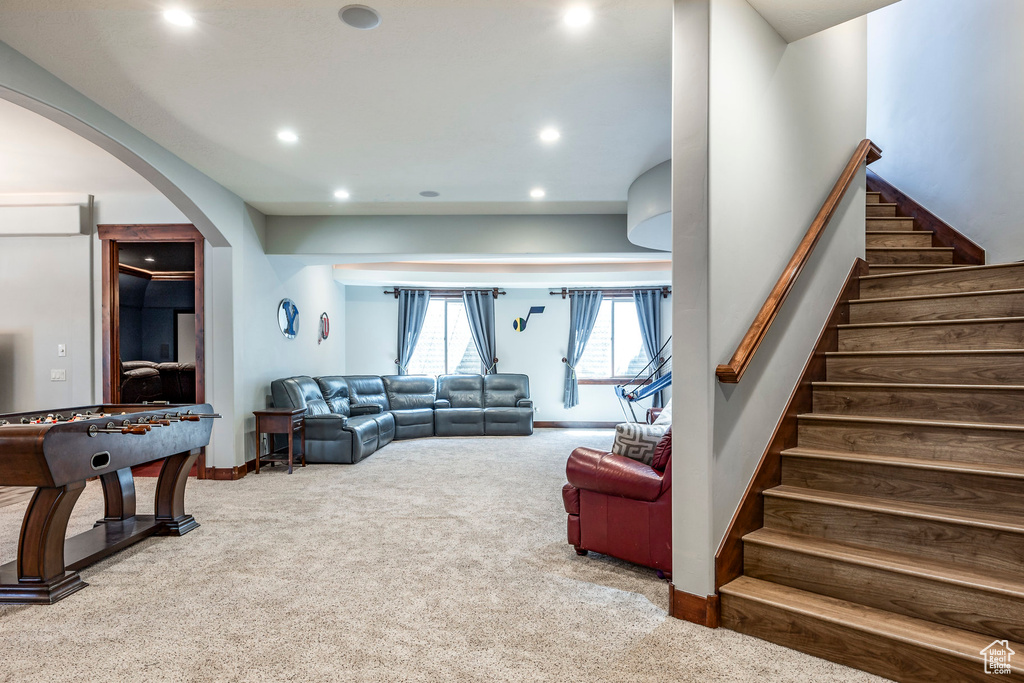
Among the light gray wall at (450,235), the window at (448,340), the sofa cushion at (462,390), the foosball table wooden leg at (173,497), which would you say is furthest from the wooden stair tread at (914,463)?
the window at (448,340)

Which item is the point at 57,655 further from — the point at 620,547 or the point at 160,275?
the point at 160,275

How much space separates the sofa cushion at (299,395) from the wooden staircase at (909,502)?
16.3 feet

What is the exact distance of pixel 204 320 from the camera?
539 centimetres

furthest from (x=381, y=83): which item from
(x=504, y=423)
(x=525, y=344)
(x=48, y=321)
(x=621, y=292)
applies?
(x=621, y=292)

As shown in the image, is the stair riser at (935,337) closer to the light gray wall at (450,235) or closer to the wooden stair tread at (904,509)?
the wooden stair tread at (904,509)

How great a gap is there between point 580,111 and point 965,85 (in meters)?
2.85

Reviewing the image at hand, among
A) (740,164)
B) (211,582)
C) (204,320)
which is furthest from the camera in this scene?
(204,320)

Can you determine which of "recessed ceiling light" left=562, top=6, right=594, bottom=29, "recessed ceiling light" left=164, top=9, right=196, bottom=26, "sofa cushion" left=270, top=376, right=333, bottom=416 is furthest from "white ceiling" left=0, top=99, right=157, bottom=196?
"recessed ceiling light" left=562, top=6, right=594, bottom=29

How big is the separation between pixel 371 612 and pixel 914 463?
2386mm

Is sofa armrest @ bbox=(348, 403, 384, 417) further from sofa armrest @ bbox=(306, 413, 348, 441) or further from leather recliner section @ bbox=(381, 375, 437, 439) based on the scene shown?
sofa armrest @ bbox=(306, 413, 348, 441)

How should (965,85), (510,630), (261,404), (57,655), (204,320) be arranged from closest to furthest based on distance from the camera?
(57,655) < (510,630) < (965,85) < (204,320) < (261,404)

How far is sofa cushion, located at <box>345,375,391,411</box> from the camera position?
298 inches

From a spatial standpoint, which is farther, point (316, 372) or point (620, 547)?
point (316, 372)

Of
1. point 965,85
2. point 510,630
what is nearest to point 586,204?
point 965,85
